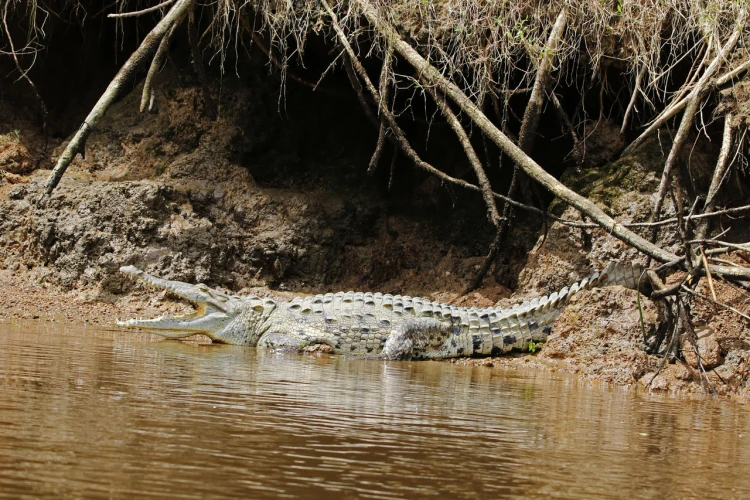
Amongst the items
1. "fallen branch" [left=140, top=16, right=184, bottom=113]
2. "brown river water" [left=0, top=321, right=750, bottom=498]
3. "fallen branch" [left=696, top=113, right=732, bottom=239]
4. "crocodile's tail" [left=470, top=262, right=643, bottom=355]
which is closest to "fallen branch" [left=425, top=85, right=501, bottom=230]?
"crocodile's tail" [left=470, top=262, right=643, bottom=355]

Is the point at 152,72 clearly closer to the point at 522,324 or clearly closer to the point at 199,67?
the point at 199,67

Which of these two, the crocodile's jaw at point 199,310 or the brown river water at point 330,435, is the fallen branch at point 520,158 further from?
the crocodile's jaw at point 199,310

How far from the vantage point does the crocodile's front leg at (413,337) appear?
7500mm

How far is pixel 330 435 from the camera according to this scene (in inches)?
129

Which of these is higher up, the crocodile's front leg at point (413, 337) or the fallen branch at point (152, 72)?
the fallen branch at point (152, 72)

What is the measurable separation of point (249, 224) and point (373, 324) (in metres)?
2.55

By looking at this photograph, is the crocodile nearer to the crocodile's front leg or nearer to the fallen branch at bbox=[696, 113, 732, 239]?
the crocodile's front leg

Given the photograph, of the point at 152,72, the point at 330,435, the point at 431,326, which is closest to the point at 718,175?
the point at 431,326

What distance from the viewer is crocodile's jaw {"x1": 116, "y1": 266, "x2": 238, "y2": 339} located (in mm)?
7574

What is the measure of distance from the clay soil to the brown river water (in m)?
2.49

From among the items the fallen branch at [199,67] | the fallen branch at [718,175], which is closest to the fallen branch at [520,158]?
the fallen branch at [718,175]

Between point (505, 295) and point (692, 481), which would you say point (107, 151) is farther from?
point (692, 481)

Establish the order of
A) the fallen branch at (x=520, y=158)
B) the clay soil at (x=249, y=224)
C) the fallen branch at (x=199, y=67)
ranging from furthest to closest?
the fallen branch at (x=199, y=67)
the clay soil at (x=249, y=224)
the fallen branch at (x=520, y=158)

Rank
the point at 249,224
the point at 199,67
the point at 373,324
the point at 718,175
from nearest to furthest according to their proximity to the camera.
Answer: the point at 718,175 → the point at 373,324 → the point at 199,67 → the point at 249,224
